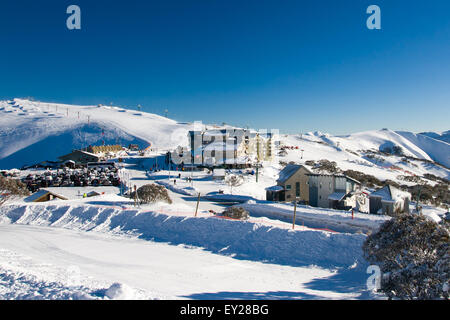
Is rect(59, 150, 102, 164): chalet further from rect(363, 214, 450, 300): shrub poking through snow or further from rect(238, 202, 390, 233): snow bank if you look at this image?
rect(363, 214, 450, 300): shrub poking through snow

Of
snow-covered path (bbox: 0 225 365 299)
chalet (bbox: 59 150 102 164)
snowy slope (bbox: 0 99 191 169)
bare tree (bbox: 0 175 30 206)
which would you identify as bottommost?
snow-covered path (bbox: 0 225 365 299)

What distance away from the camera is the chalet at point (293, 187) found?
34656 mm

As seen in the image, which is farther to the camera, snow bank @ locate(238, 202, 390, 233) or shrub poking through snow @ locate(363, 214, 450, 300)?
snow bank @ locate(238, 202, 390, 233)

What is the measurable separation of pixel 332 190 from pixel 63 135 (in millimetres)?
106884

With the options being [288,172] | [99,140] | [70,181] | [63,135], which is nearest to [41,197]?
[70,181]

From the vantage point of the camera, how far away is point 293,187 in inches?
1369

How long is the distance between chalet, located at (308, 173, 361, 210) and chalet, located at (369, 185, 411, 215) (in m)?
2.79

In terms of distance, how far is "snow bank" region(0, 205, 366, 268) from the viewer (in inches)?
595

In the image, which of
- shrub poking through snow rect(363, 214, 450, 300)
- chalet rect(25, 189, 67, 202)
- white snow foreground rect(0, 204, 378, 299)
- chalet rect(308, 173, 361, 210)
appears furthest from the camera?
chalet rect(308, 173, 361, 210)

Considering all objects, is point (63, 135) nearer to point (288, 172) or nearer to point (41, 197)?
point (41, 197)

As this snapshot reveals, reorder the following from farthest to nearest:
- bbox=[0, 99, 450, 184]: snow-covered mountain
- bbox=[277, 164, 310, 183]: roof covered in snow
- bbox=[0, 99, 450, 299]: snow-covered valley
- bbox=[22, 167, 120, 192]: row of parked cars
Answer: bbox=[0, 99, 450, 184]: snow-covered mountain
bbox=[22, 167, 120, 192]: row of parked cars
bbox=[277, 164, 310, 183]: roof covered in snow
bbox=[0, 99, 450, 299]: snow-covered valley

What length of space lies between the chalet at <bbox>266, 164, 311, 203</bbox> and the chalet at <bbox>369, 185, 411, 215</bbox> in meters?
7.83

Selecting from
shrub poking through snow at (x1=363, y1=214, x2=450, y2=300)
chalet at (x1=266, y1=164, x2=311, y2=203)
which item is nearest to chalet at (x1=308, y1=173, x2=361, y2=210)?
chalet at (x1=266, y1=164, x2=311, y2=203)

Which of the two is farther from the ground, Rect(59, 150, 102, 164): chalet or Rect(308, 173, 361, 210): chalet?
Rect(59, 150, 102, 164): chalet
